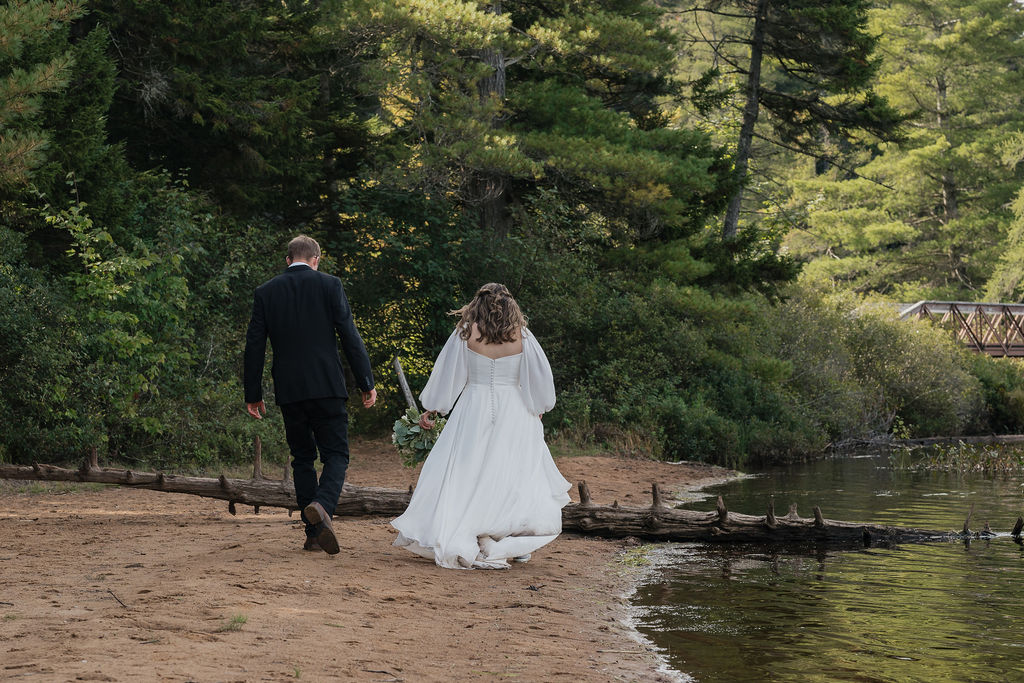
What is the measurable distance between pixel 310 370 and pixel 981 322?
34464 mm

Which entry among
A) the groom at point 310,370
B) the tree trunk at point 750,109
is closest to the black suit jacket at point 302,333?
the groom at point 310,370

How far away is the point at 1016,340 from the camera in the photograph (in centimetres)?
3903

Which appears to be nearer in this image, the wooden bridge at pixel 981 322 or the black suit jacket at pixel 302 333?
the black suit jacket at pixel 302 333

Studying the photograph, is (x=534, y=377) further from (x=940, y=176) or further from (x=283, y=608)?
(x=940, y=176)

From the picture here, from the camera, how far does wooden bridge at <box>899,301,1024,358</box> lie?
118ft

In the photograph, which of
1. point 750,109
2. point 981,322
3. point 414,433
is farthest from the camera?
point 981,322

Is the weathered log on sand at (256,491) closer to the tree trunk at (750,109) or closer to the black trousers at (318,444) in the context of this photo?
the black trousers at (318,444)

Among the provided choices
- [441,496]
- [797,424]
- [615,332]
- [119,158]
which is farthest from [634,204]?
[441,496]

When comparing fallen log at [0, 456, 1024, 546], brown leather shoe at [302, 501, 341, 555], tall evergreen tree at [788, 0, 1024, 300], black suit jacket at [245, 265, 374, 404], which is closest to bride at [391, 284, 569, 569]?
brown leather shoe at [302, 501, 341, 555]

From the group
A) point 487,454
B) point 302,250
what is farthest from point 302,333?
point 487,454

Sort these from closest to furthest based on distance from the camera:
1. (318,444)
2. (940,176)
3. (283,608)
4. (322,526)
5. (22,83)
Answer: (283,608)
(322,526)
(318,444)
(22,83)
(940,176)

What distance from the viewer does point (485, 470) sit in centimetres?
854

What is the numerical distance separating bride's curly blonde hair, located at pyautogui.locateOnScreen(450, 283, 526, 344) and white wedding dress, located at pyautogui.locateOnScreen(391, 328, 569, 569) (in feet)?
0.49

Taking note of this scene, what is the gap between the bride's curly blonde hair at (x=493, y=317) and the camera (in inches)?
337
